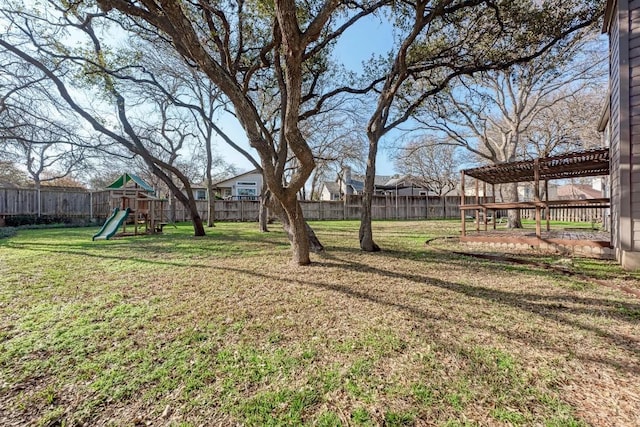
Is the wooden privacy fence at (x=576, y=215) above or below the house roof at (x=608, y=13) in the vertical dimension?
below

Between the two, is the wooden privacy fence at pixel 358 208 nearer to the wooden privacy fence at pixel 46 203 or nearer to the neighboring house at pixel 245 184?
the wooden privacy fence at pixel 46 203

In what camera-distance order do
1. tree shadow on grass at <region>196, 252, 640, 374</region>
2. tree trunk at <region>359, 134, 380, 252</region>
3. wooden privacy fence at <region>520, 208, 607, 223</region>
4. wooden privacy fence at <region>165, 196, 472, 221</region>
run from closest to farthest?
tree shadow on grass at <region>196, 252, 640, 374</region> < tree trunk at <region>359, 134, 380, 252</region> < wooden privacy fence at <region>520, 208, 607, 223</region> < wooden privacy fence at <region>165, 196, 472, 221</region>

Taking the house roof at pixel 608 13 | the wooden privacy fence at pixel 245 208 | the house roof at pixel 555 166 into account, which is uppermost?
the house roof at pixel 608 13

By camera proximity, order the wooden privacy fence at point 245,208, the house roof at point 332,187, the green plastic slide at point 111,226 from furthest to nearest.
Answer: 1. the house roof at point 332,187
2. the wooden privacy fence at point 245,208
3. the green plastic slide at point 111,226

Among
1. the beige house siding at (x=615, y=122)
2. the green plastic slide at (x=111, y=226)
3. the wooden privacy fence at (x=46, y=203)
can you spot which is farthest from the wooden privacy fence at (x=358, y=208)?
the beige house siding at (x=615, y=122)

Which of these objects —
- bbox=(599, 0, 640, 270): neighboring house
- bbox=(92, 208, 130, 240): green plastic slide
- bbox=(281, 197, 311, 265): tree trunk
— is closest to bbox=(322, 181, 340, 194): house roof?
bbox=(92, 208, 130, 240): green plastic slide

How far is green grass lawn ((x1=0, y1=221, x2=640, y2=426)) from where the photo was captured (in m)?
1.38

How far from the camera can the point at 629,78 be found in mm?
4078

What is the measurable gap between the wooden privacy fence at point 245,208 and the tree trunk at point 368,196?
10034mm

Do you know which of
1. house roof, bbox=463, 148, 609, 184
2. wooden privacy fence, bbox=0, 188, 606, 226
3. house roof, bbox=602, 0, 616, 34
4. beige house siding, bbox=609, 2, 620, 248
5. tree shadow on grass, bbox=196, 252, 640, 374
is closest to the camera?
tree shadow on grass, bbox=196, 252, 640, 374

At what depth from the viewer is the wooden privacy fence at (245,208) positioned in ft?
41.8

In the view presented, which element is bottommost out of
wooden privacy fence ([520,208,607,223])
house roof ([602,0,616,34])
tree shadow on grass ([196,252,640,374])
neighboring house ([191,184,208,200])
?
tree shadow on grass ([196,252,640,374])

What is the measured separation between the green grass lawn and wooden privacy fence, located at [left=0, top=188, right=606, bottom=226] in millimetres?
11135

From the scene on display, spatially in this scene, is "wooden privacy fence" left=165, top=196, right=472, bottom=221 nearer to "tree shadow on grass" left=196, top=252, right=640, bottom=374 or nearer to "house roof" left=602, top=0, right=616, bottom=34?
"tree shadow on grass" left=196, top=252, right=640, bottom=374
